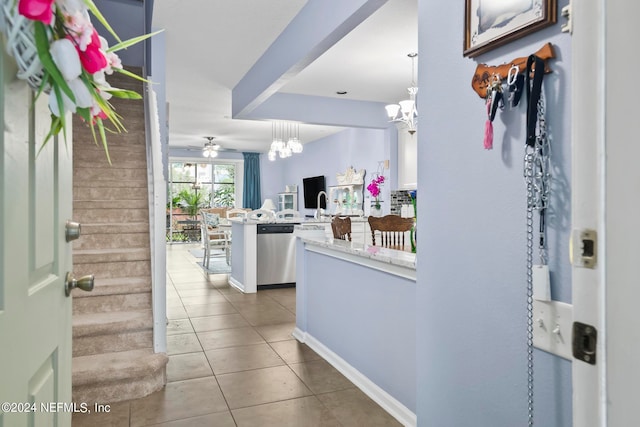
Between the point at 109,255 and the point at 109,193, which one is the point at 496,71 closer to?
the point at 109,255

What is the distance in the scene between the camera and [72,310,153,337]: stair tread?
106 inches

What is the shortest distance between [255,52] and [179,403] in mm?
3207

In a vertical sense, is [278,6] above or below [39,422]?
above

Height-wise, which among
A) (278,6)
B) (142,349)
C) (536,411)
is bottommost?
(142,349)

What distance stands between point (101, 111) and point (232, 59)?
12.6ft

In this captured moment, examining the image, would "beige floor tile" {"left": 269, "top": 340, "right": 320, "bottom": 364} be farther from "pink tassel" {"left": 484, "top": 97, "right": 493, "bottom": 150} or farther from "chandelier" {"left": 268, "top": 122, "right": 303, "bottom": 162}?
"chandelier" {"left": 268, "top": 122, "right": 303, "bottom": 162}

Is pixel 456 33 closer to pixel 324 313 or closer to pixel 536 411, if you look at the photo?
pixel 536 411

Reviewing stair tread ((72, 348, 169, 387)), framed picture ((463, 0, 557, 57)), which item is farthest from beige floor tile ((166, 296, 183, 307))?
framed picture ((463, 0, 557, 57))

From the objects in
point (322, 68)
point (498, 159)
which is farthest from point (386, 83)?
point (498, 159)

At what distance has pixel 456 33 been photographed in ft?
4.19

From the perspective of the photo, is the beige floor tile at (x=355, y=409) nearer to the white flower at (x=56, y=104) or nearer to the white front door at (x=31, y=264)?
the white front door at (x=31, y=264)

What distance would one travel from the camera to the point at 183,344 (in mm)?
3393

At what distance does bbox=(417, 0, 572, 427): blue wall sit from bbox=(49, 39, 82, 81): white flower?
3.19 feet

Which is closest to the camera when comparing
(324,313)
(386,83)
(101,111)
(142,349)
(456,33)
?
(101,111)
